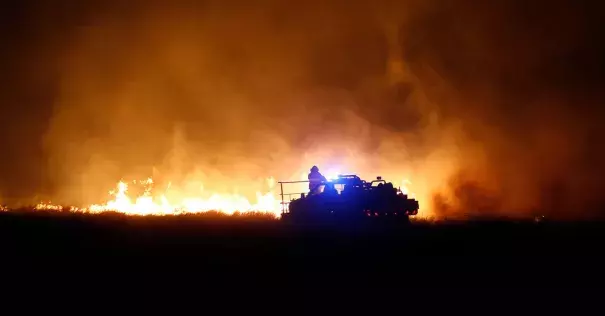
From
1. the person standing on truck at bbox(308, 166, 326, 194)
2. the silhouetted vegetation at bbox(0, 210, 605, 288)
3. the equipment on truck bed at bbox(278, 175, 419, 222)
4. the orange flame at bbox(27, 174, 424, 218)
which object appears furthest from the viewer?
the orange flame at bbox(27, 174, 424, 218)

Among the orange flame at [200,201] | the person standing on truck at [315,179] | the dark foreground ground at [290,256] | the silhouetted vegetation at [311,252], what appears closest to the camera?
the dark foreground ground at [290,256]

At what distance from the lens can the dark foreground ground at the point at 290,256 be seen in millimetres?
13945

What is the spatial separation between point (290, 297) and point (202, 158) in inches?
1564

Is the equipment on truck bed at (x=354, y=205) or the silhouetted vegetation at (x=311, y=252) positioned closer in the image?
the silhouetted vegetation at (x=311, y=252)

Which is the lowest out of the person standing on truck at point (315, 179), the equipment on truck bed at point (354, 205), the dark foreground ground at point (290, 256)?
the dark foreground ground at point (290, 256)

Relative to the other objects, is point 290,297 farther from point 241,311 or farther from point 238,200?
point 238,200

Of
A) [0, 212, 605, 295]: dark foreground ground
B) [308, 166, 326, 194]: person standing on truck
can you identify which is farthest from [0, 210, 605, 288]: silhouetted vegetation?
[308, 166, 326, 194]: person standing on truck

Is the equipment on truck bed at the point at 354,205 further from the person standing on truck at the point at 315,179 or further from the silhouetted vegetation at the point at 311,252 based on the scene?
the silhouetted vegetation at the point at 311,252

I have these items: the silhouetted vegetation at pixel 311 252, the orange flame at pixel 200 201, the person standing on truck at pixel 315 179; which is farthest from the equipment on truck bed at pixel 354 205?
the orange flame at pixel 200 201

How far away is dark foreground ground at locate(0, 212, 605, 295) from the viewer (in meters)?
13.9

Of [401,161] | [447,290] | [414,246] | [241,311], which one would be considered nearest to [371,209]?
[414,246]

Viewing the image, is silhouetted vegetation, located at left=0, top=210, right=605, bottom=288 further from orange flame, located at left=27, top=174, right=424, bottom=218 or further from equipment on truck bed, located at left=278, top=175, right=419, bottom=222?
orange flame, located at left=27, top=174, right=424, bottom=218

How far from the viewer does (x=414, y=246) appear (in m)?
18.2

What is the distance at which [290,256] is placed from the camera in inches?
645
